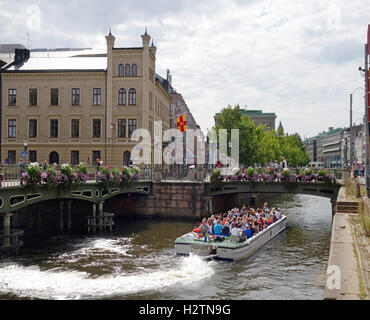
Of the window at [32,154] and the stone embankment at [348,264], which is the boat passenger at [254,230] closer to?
the stone embankment at [348,264]

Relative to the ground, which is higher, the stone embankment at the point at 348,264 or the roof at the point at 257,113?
the roof at the point at 257,113

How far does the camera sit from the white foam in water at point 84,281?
1552 cm

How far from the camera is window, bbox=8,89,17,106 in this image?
48281mm

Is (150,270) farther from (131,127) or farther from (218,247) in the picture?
(131,127)

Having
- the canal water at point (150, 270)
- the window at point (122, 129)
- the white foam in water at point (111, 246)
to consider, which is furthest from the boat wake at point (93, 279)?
the window at point (122, 129)

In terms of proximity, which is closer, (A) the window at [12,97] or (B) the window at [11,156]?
(B) the window at [11,156]

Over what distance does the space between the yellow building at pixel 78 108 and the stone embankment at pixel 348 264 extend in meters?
34.9

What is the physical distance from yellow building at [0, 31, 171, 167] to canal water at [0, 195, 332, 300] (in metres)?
20.4

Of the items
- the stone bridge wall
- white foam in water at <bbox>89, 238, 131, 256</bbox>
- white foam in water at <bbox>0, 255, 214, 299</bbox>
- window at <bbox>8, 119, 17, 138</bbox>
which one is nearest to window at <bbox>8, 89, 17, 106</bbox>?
window at <bbox>8, 119, 17, 138</bbox>

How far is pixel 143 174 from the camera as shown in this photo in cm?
3809

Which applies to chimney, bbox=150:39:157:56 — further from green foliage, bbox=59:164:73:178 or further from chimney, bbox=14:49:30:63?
green foliage, bbox=59:164:73:178
